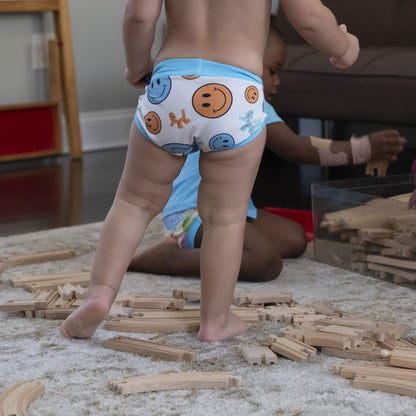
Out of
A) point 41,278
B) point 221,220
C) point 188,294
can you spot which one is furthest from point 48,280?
point 221,220

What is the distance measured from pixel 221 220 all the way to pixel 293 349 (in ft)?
A: 0.77

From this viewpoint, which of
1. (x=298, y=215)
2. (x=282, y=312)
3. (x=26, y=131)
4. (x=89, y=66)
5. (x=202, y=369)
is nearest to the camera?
(x=202, y=369)

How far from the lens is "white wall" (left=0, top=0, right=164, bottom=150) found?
11.8 feet

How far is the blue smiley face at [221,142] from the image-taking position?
1.16 metres

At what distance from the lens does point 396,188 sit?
1745 mm

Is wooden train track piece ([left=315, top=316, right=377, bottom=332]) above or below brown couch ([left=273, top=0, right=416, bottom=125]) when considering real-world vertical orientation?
below

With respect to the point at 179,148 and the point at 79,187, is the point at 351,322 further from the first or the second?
the point at 79,187

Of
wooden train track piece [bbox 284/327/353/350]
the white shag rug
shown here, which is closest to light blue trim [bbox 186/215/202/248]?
the white shag rug

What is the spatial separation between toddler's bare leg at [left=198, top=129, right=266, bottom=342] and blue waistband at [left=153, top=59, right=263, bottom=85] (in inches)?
4.5

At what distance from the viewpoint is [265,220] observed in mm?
1869

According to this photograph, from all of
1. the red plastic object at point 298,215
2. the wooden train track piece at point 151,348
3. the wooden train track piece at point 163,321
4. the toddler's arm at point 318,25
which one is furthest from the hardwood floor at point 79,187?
the toddler's arm at point 318,25

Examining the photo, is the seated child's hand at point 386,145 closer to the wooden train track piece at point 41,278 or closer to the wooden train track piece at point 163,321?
the wooden train track piece at point 163,321

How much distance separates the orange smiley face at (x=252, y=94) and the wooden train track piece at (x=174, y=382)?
420 mm

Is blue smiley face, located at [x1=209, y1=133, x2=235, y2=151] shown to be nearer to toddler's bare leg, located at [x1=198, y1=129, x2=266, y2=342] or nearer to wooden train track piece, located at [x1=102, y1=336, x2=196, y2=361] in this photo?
toddler's bare leg, located at [x1=198, y1=129, x2=266, y2=342]
